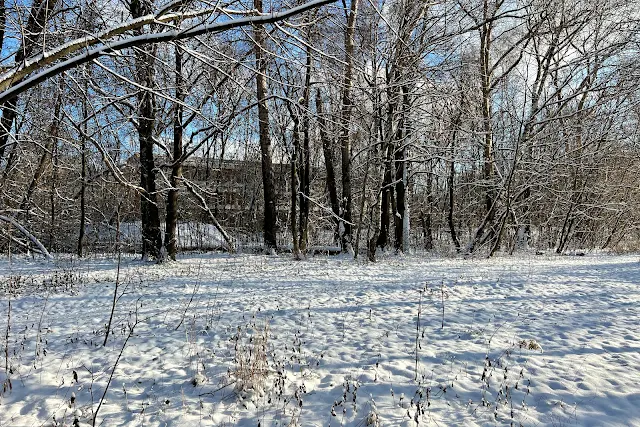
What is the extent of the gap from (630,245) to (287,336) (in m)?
24.3

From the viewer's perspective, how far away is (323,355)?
4.48 meters

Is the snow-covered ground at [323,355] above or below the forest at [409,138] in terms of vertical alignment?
below

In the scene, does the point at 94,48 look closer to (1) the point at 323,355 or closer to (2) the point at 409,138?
(1) the point at 323,355

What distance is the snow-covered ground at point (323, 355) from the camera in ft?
11.0

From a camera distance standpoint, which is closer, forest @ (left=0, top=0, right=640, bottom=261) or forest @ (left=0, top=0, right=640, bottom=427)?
forest @ (left=0, top=0, right=640, bottom=427)

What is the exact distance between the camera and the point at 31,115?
791 centimetres

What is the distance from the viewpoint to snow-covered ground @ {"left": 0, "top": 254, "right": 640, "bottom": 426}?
132 inches

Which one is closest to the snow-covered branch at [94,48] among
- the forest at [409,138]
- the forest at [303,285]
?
the forest at [303,285]

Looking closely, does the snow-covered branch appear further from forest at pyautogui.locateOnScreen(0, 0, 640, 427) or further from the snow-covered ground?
the snow-covered ground

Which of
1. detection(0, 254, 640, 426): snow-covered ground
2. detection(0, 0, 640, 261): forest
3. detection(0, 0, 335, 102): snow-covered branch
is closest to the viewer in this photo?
detection(0, 0, 335, 102): snow-covered branch

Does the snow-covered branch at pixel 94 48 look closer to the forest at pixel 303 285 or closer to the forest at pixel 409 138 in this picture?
the forest at pixel 303 285

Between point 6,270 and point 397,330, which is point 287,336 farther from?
point 6,270

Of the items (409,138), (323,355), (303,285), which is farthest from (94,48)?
(409,138)

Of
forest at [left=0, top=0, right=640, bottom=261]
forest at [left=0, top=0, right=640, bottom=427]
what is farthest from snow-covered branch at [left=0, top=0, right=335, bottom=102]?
forest at [left=0, top=0, right=640, bottom=261]
